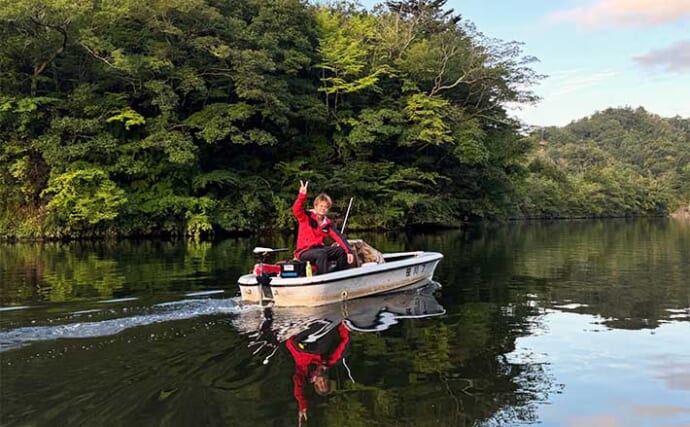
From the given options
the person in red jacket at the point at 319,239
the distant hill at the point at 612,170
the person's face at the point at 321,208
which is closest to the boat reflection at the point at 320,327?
the person in red jacket at the point at 319,239

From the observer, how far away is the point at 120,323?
6.72 m

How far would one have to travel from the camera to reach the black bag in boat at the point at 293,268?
8094 mm

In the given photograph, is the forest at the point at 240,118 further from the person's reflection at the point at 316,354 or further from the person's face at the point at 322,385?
the person's face at the point at 322,385

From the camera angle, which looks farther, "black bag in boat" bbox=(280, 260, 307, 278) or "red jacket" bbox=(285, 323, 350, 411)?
"black bag in boat" bbox=(280, 260, 307, 278)

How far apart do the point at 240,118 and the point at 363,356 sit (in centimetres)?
2010

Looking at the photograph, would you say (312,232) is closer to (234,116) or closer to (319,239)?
(319,239)

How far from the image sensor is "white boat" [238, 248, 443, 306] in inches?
307

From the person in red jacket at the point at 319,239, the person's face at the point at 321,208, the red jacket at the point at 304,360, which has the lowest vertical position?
the red jacket at the point at 304,360

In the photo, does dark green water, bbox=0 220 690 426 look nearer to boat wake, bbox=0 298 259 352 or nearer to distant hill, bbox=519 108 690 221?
boat wake, bbox=0 298 259 352

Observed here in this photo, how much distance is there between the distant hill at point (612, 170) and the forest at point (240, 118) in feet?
29.5

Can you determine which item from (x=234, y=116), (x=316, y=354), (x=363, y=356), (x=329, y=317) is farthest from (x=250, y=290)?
(x=234, y=116)

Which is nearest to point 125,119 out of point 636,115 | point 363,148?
point 363,148

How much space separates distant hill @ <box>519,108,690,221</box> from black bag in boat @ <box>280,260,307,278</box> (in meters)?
31.8

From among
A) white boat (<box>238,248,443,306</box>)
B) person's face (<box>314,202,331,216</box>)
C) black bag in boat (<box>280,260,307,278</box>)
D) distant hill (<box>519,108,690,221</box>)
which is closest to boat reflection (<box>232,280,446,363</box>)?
white boat (<box>238,248,443,306</box>)
